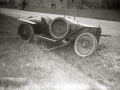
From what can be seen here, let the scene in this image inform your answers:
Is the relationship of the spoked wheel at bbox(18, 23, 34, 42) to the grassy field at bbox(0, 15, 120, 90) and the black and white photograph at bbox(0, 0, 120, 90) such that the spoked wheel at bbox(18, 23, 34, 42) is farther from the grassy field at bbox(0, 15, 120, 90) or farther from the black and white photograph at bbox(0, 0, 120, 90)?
the grassy field at bbox(0, 15, 120, 90)

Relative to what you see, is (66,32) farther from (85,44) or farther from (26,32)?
(26,32)

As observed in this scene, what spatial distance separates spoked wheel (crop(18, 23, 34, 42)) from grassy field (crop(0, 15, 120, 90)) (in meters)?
0.39

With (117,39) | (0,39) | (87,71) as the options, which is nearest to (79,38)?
(87,71)

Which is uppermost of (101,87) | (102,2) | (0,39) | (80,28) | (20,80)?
(102,2)

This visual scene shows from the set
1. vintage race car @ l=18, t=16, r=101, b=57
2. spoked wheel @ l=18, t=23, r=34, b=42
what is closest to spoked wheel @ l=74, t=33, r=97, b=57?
vintage race car @ l=18, t=16, r=101, b=57

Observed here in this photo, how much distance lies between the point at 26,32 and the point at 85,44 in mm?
2802

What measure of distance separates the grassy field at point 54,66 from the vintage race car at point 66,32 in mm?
382

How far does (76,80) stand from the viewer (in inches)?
130

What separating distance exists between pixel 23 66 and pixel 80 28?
7.74 ft

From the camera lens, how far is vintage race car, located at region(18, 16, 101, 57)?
4.48m

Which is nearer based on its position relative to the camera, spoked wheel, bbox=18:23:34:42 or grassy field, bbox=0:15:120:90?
grassy field, bbox=0:15:120:90

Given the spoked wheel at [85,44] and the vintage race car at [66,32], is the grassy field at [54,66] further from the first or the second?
the vintage race car at [66,32]

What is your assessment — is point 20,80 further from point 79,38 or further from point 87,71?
point 79,38

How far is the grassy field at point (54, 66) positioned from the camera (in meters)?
3.29
